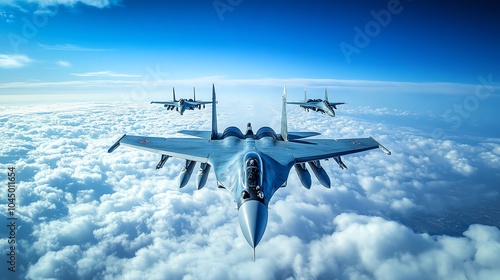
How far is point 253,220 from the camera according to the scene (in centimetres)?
675

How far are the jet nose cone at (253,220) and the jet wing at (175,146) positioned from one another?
540 centimetres

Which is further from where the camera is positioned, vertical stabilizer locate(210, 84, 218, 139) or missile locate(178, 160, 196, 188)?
vertical stabilizer locate(210, 84, 218, 139)

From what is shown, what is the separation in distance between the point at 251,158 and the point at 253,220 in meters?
2.93


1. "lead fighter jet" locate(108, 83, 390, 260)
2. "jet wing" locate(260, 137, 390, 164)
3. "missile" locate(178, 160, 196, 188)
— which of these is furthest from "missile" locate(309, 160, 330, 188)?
"missile" locate(178, 160, 196, 188)

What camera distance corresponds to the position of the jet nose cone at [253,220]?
6.45 m

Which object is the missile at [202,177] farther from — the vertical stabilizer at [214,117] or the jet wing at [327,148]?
the jet wing at [327,148]

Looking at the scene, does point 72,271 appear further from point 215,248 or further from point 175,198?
point 215,248

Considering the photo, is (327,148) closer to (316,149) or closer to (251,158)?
(316,149)

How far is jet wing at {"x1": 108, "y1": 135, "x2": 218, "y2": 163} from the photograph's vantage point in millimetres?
12484

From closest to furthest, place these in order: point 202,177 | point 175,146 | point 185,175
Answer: point 202,177 < point 185,175 < point 175,146

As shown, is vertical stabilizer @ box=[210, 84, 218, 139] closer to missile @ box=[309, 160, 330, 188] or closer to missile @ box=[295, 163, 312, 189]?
missile @ box=[295, 163, 312, 189]

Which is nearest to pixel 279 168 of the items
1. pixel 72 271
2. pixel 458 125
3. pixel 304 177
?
pixel 304 177

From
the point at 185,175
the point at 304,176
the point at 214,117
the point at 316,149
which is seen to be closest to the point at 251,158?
the point at 304,176

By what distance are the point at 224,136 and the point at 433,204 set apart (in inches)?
3480
